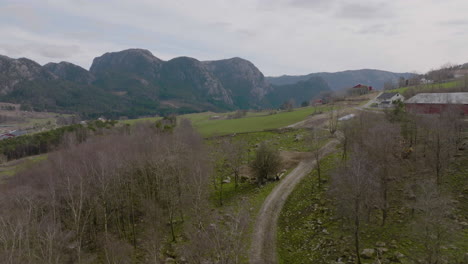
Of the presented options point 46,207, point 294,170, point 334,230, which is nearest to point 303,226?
point 334,230

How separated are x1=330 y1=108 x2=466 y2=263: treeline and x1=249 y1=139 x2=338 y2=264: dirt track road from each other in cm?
737

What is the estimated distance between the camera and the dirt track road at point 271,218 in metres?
24.7

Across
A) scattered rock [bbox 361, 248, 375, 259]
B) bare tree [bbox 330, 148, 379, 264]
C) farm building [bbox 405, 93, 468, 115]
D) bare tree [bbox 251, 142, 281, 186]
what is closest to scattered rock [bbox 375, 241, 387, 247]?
scattered rock [bbox 361, 248, 375, 259]

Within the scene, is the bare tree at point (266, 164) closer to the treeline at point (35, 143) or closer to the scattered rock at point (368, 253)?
the scattered rock at point (368, 253)

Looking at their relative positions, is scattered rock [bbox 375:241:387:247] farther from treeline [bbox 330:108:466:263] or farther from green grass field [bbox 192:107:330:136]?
green grass field [bbox 192:107:330:136]

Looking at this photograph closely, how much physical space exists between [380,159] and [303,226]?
11217 mm

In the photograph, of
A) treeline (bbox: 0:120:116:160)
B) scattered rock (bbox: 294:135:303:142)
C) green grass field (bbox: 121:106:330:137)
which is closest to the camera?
scattered rock (bbox: 294:135:303:142)

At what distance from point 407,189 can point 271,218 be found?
16342mm

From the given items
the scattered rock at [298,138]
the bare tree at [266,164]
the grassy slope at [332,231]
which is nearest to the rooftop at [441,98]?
the scattered rock at [298,138]

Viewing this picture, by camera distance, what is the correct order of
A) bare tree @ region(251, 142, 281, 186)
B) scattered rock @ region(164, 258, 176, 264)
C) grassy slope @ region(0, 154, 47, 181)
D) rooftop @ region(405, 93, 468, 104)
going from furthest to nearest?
rooftop @ region(405, 93, 468, 104)
grassy slope @ region(0, 154, 47, 181)
bare tree @ region(251, 142, 281, 186)
scattered rock @ region(164, 258, 176, 264)

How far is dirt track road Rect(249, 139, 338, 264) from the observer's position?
80.9 ft

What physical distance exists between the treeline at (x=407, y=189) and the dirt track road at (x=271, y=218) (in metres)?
7.37

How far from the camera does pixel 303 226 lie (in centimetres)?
2875

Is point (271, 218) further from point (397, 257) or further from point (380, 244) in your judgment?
point (397, 257)
